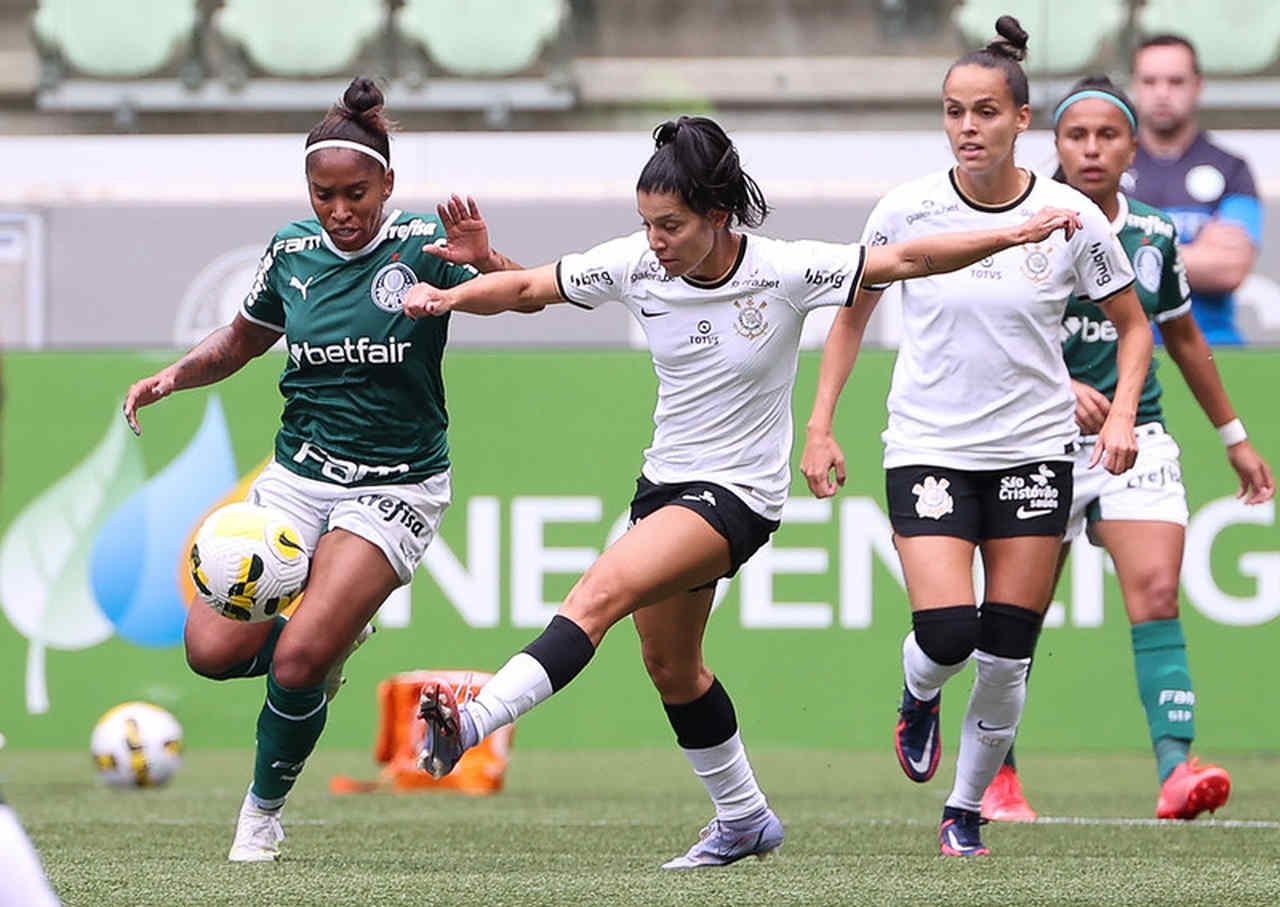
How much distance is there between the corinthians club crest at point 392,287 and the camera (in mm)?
6066

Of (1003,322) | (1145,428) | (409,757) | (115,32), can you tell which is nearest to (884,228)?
(1003,322)

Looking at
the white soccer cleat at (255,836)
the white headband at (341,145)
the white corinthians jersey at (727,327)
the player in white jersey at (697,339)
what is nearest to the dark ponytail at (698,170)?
the player in white jersey at (697,339)

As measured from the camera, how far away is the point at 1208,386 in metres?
7.03

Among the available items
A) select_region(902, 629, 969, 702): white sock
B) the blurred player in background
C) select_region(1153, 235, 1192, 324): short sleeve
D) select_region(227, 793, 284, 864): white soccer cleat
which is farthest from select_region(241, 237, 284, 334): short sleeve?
the blurred player in background

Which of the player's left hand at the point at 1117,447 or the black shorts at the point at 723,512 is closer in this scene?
the black shorts at the point at 723,512

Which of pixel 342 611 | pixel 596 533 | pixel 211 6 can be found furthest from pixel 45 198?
pixel 342 611

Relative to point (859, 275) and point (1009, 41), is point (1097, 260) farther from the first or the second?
point (859, 275)

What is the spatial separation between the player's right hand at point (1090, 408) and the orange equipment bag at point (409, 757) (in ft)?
8.80

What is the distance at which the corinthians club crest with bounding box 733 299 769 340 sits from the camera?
552 centimetres

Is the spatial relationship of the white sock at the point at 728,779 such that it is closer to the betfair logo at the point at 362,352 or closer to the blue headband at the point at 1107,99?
the betfair logo at the point at 362,352

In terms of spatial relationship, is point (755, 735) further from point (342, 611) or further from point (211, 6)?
point (211, 6)

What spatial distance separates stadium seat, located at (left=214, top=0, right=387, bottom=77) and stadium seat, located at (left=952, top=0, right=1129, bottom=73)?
3.58 meters

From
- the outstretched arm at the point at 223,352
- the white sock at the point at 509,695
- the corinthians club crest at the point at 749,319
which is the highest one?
the outstretched arm at the point at 223,352

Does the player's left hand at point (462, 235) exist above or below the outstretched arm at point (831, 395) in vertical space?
above
